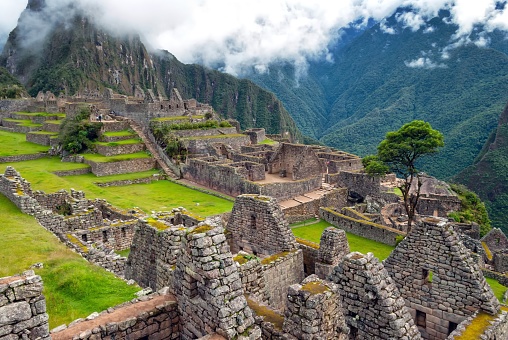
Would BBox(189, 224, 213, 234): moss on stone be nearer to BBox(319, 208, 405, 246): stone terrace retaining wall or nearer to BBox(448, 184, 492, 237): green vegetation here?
BBox(319, 208, 405, 246): stone terrace retaining wall

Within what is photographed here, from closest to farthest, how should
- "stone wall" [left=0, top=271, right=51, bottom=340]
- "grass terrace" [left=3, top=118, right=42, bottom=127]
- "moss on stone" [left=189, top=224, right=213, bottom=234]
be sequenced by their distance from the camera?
"stone wall" [left=0, top=271, right=51, bottom=340] → "moss on stone" [left=189, top=224, right=213, bottom=234] → "grass terrace" [left=3, top=118, right=42, bottom=127]

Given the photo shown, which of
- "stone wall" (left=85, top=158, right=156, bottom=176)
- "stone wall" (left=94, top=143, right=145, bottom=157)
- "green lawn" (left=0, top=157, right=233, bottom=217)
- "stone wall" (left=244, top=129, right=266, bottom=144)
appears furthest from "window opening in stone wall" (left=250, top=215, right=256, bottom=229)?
"stone wall" (left=244, top=129, right=266, bottom=144)

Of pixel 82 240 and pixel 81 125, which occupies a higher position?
pixel 81 125

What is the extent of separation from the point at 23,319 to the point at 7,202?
11.0 metres

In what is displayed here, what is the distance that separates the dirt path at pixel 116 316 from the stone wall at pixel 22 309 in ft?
3.21

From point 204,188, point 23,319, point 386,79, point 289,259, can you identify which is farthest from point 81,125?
point 386,79

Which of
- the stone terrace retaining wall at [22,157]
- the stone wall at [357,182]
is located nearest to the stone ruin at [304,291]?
the stone wall at [357,182]

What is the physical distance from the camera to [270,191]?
27.0m

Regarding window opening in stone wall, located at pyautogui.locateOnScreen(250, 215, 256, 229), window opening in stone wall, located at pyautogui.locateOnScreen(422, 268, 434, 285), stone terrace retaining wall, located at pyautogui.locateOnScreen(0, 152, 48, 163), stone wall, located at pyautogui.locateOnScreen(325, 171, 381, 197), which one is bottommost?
stone wall, located at pyautogui.locateOnScreen(325, 171, 381, 197)

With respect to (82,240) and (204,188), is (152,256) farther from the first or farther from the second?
(204,188)

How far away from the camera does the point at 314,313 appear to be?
434 cm

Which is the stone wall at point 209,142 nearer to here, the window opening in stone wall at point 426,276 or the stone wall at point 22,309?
the window opening in stone wall at point 426,276

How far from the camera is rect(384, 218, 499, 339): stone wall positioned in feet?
18.8

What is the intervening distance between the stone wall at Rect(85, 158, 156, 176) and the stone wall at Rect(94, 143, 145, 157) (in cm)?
227
